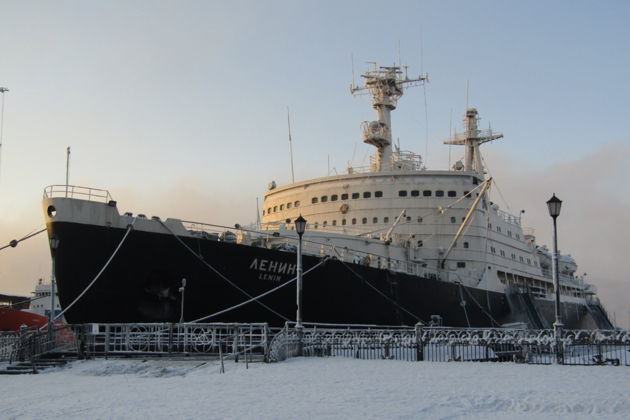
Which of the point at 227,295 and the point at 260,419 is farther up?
the point at 227,295

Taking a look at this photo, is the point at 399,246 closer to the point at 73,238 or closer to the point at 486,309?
the point at 486,309

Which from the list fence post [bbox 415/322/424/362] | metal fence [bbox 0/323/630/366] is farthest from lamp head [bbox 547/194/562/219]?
fence post [bbox 415/322/424/362]

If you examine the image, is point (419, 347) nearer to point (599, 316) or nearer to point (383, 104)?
point (383, 104)

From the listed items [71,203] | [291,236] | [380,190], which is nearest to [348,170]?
[380,190]

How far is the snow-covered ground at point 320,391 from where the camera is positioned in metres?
9.44

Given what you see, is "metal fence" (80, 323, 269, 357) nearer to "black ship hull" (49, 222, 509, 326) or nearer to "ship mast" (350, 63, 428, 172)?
"black ship hull" (49, 222, 509, 326)

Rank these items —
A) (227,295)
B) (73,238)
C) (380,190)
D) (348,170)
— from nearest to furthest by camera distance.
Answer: (73,238) < (227,295) < (380,190) < (348,170)

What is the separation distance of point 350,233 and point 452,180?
617 cm

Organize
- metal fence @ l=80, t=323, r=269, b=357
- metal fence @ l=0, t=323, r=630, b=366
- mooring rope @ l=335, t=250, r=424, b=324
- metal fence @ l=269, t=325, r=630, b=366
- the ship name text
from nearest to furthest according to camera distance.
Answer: metal fence @ l=80, t=323, r=269, b=357, metal fence @ l=0, t=323, r=630, b=366, metal fence @ l=269, t=325, r=630, b=366, the ship name text, mooring rope @ l=335, t=250, r=424, b=324

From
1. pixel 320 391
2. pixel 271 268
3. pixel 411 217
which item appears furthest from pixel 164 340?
pixel 411 217

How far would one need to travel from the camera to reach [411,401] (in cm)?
1012

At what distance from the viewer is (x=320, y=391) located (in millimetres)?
11375

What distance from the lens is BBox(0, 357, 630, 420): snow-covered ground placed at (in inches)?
372

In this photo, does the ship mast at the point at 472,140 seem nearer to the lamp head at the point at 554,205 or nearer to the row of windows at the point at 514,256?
the row of windows at the point at 514,256
